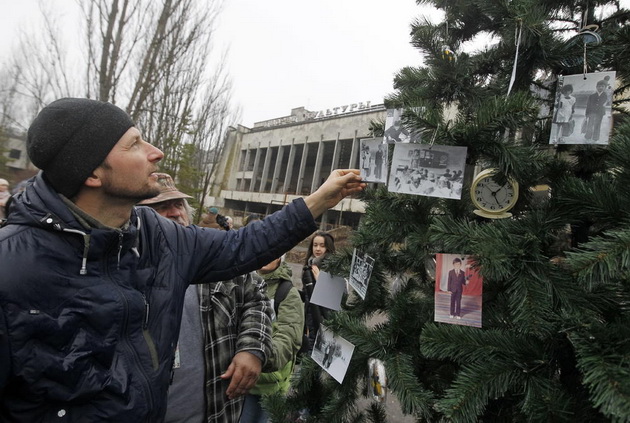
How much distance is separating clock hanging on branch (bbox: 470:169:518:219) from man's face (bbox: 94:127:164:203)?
118 centimetres

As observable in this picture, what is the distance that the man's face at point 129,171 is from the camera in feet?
4.30

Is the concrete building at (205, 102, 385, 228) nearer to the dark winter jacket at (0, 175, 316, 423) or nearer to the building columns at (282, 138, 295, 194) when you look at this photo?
the building columns at (282, 138, 295, 194)

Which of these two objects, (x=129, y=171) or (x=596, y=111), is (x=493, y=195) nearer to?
(x=596, y=111)

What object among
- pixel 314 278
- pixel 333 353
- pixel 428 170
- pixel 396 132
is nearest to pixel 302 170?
pixel 314 278

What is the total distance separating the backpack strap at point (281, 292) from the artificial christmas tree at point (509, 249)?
1294 millimetres

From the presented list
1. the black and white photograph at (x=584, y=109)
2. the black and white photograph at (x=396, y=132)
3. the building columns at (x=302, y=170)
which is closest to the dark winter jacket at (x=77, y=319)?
the black and white photograph at (x=396, y=132)

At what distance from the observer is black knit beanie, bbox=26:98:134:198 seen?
1.23 meters

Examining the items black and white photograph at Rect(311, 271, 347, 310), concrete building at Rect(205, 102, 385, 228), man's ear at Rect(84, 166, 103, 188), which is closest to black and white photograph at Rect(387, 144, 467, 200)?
black and white photograph at Rect(311, 271, 347, 310)

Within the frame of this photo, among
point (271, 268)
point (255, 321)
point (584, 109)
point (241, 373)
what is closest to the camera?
point (584, 109)

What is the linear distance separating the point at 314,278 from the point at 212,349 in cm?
210

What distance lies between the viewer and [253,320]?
7.02 ft

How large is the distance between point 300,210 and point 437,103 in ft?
2.38

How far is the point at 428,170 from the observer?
47.9 inches

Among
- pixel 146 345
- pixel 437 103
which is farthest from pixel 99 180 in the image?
pixel 437 103
